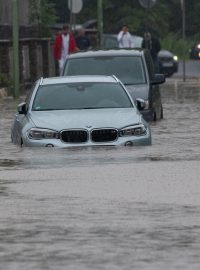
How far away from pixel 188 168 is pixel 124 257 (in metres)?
6.33

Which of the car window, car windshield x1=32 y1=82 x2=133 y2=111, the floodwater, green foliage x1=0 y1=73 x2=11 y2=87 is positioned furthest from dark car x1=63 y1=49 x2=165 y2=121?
the car window

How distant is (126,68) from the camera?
92.7 ft

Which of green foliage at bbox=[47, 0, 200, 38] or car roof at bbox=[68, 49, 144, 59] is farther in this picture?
green foliage at bbox=[47, 0, 200, 38]

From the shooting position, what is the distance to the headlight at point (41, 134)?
63.8 ft

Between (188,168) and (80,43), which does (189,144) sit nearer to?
(188,168)

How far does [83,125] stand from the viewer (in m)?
19.4

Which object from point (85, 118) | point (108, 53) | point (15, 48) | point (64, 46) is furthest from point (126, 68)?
point (64, 46)

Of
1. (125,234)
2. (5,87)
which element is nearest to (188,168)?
(125,234)

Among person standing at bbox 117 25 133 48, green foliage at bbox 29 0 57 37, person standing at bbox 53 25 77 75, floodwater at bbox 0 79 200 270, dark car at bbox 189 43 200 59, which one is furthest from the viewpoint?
dark car at bbox 189 43 200 59

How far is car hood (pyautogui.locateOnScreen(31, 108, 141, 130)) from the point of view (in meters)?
19.5

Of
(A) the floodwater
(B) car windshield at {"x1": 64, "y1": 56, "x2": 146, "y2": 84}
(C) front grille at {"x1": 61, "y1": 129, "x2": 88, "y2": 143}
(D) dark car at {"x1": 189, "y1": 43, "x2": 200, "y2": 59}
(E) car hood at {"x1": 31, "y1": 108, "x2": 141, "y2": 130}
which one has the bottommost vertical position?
(D) dark car at {"x1": 189, "y1": 43, "x2": 200, "y2": 59}

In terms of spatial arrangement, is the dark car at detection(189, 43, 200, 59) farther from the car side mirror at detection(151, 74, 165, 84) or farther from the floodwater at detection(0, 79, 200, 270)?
the floodwater at detection(0, 79, 200, 270)

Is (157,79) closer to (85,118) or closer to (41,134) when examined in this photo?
(85,118)

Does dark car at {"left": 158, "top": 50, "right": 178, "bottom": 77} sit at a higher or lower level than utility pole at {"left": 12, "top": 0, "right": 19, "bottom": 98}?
lower
